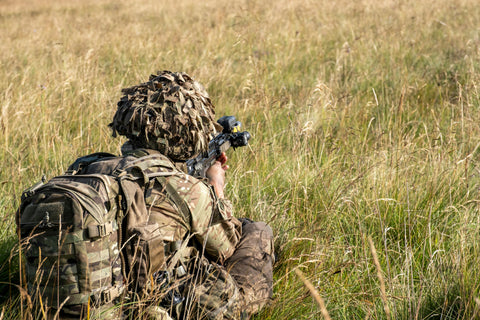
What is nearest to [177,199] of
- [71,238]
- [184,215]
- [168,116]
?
[184,215]

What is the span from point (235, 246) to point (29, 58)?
16.1ft

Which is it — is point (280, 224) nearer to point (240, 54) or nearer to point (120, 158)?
point (120, 158)

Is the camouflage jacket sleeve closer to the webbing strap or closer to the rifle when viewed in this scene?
the webbing strap

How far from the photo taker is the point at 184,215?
223 centimetres

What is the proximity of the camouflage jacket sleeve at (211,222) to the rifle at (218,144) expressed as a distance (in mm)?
297

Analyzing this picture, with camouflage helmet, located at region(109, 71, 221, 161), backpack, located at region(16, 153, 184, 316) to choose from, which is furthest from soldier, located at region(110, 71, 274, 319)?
backpack, located at region(16, 153, 184, 316)

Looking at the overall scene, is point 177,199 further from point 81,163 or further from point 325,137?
point 325,137

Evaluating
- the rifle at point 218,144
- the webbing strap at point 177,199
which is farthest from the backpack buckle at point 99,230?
the rifle at point 218,144

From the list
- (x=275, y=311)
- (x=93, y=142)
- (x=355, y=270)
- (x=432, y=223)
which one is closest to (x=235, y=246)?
(x=275, y=311)

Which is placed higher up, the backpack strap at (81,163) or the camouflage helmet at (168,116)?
the camouflage helmet at (168,116)

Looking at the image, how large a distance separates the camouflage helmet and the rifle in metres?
0.27

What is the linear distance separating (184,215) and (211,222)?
0.17 metres

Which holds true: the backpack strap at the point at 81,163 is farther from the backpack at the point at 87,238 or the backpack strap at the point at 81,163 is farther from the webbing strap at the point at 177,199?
the webbing strap at the point at 177,199

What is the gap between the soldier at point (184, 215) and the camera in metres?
2.19
